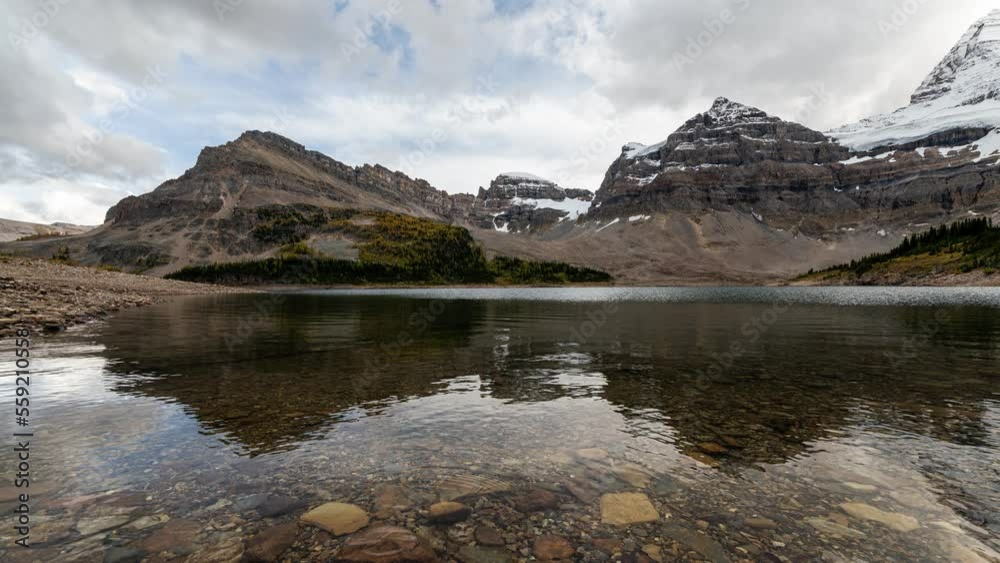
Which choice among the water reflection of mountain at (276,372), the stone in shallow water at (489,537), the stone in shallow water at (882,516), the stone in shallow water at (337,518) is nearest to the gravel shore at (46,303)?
the water reflection of mountain at (276,372)

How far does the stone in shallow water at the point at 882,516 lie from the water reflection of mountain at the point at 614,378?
2.55 m

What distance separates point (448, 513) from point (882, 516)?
8.41 m

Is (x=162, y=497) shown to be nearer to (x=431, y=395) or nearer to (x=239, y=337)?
(x=431, y=395)

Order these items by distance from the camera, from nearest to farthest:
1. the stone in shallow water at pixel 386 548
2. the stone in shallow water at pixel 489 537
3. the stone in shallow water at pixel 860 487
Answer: the stone in shallow water at pixel 386 548 < the stone in shallow water at pixel 489 537 < the stone in shallow water at pixel 860 487

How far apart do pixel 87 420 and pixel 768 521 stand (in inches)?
729

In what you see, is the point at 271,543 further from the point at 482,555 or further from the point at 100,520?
the point at 482,555

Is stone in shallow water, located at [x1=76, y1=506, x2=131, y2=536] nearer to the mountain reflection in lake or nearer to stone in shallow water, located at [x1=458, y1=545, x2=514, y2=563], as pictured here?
the mountain reflection in lake

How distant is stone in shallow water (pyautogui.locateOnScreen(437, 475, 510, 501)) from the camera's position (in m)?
9.76

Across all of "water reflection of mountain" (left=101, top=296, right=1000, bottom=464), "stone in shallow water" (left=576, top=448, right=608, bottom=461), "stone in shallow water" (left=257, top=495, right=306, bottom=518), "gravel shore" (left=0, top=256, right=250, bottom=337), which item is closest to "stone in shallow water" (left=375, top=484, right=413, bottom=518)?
"stone in shallow water" (left=257, top=495, right=306, bottom=518)

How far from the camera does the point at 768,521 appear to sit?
8664 mm

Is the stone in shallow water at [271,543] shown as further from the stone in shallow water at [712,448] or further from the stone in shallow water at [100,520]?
the stone in shallow water at [712,448]

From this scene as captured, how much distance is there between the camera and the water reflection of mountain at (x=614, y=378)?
14648 millimetres

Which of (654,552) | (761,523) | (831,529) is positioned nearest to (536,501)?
(654,552)

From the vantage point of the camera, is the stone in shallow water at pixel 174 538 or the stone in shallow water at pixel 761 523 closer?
the stone in shallow water at pixel 174 538
